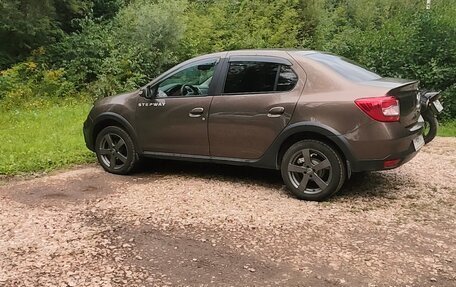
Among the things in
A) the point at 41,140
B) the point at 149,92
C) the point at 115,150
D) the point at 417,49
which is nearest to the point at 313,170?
the point at 149,92

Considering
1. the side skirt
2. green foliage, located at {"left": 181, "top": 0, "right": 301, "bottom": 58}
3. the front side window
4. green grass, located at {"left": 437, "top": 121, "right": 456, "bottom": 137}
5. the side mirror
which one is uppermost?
green foliage, located at {"left": 181, "top": 0, "right": 301, "bottom": 58}

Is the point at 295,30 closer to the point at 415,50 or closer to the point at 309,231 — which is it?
the point at 415,50

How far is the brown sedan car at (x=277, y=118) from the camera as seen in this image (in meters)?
5.10

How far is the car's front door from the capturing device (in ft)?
19.9

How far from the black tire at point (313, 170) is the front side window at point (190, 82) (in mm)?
1422

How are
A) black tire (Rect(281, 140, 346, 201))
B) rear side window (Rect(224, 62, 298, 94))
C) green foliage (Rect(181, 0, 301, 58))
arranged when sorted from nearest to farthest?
black tire (Rect(281, 140, 346, 201)) < rear side window (Rect(224, 62, 298, 94)) < green foliage (Rect(181, 0, 301, 58))

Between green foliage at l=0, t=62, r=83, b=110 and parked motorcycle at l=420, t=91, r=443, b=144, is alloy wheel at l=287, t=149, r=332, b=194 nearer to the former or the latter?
parked motorcycle at l=420, t=91, r=443, b=144

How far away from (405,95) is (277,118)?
140cm

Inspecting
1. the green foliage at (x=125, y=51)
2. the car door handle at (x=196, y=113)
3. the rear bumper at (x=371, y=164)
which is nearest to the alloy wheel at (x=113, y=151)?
the car door handle at (x=196, y=113)

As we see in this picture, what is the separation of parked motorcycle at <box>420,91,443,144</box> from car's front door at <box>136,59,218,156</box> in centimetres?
296

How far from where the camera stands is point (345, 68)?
18.7 feet

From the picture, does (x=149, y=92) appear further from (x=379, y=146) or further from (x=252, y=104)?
(x=379, y=146)

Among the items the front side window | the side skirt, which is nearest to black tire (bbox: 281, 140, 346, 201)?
the side skirt

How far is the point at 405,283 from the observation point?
3.60m
